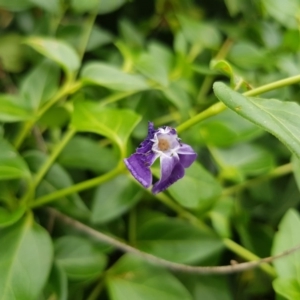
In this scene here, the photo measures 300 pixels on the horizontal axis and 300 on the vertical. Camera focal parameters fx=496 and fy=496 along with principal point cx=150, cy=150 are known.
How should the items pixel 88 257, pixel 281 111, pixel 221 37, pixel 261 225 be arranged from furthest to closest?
pixel 221 37, pixel 261 225, pixel 88 257, pixel 281 111

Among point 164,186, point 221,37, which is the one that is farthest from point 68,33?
point 164,186

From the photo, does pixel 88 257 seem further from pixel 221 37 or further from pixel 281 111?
pixel 221 37

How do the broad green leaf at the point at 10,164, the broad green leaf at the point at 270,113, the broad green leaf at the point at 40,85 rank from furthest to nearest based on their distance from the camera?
the broad green leaf at the point at 40,85 → the broad green leaf at the point at 10,164 → the broad green leaf at the point at 270,113

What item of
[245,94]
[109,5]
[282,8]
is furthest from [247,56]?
[245,94]

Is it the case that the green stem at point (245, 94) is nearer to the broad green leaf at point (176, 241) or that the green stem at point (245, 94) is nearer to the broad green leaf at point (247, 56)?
the broad green leaf at point (176, 241)

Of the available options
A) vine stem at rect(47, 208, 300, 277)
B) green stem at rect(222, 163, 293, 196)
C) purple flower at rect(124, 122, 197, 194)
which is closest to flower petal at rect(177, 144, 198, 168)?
purple flower at rect(124, 122, 197, 194)

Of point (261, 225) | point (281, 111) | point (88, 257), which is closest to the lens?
point (281, 111)

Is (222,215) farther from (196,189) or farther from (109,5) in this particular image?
(109,5)

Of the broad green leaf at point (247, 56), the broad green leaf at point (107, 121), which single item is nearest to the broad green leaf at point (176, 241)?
the broad green leaf at point (107, 121)

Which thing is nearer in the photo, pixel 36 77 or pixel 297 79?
pixel 297 79
